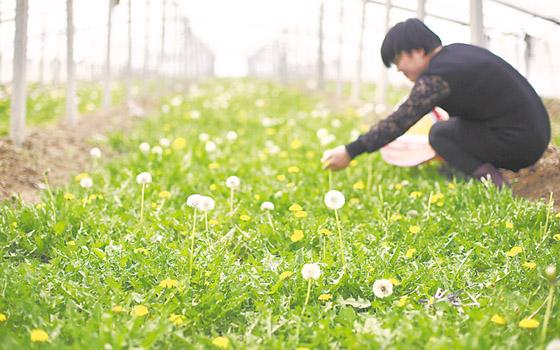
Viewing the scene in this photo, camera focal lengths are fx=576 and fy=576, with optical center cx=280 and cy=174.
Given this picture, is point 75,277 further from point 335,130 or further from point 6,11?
point 6,11

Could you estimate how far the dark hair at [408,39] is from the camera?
9.39 ft

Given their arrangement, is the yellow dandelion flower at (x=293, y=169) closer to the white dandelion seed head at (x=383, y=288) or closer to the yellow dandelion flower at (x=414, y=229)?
the yellow dandelion flower at (x=414, y=229)

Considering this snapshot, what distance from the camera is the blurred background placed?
216 inches

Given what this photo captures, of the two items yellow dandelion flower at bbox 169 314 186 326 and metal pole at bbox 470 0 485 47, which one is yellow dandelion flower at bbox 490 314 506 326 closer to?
yellow dandelion flower at bbox 169 314 186 326

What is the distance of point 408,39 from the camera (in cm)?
286

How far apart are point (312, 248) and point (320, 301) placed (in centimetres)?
51

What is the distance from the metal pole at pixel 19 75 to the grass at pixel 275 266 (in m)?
0.94

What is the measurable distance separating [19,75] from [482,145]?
3216 millimetres

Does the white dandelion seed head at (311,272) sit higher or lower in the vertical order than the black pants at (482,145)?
lower

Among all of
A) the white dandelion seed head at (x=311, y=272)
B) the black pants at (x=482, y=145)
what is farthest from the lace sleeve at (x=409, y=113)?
the white dandelion seed head at (x=311, y=272)

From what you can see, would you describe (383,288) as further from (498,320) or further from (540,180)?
(540,180)

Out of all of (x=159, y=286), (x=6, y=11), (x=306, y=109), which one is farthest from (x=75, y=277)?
(x=306, y=109)

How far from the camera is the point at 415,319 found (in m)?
1.86

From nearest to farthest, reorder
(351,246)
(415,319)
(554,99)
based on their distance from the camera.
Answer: (415,319) < (351,246) < (554,99)
